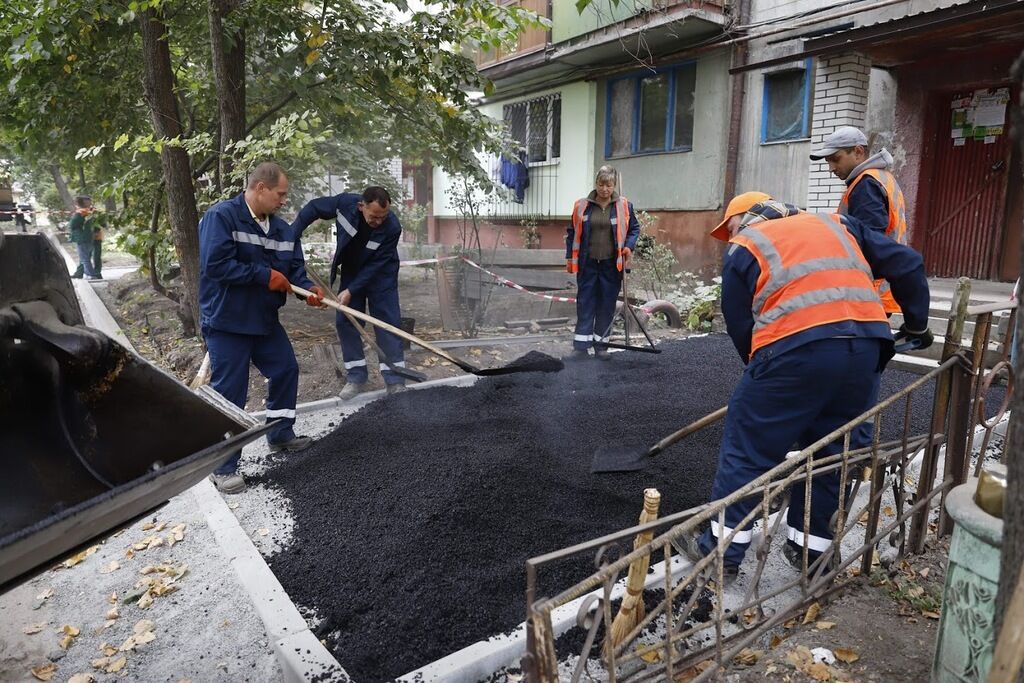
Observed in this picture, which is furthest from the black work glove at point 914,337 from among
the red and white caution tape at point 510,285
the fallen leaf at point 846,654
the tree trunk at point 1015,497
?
the red and white caution tape at point 510,285

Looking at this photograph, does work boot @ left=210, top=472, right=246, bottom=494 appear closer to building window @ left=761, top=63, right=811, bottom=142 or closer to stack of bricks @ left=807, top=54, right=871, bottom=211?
stack of bricks @ left=807, top=54, right=871, bottom=211

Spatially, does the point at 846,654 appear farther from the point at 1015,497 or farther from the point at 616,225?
the point at 616,225

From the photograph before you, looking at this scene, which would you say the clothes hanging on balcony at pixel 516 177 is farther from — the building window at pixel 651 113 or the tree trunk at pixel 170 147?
the tree trunk at pixel 170 147

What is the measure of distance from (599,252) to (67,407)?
4.66 meters

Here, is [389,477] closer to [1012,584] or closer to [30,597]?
[30,597]

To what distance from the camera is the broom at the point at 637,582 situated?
1970mm

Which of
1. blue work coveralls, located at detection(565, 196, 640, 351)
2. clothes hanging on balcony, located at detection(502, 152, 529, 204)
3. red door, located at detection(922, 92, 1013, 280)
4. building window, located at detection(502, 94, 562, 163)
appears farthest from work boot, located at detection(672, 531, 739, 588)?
clothes hanging on balcony, located at detection(502, 152, 529, 204)

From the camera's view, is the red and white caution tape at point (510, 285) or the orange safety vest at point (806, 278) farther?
the red and white caution tape at point (510, 285)

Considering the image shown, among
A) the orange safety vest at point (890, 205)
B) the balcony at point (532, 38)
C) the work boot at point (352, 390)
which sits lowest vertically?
the work boot at point (352, 390)

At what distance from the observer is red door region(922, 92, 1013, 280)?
7.46 m

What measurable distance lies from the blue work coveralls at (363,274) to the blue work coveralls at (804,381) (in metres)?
3.56

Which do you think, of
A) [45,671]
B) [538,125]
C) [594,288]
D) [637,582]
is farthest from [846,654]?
[538,125]

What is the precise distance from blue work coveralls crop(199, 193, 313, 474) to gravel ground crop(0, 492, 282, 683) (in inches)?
27.5

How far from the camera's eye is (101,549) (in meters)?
3.40
